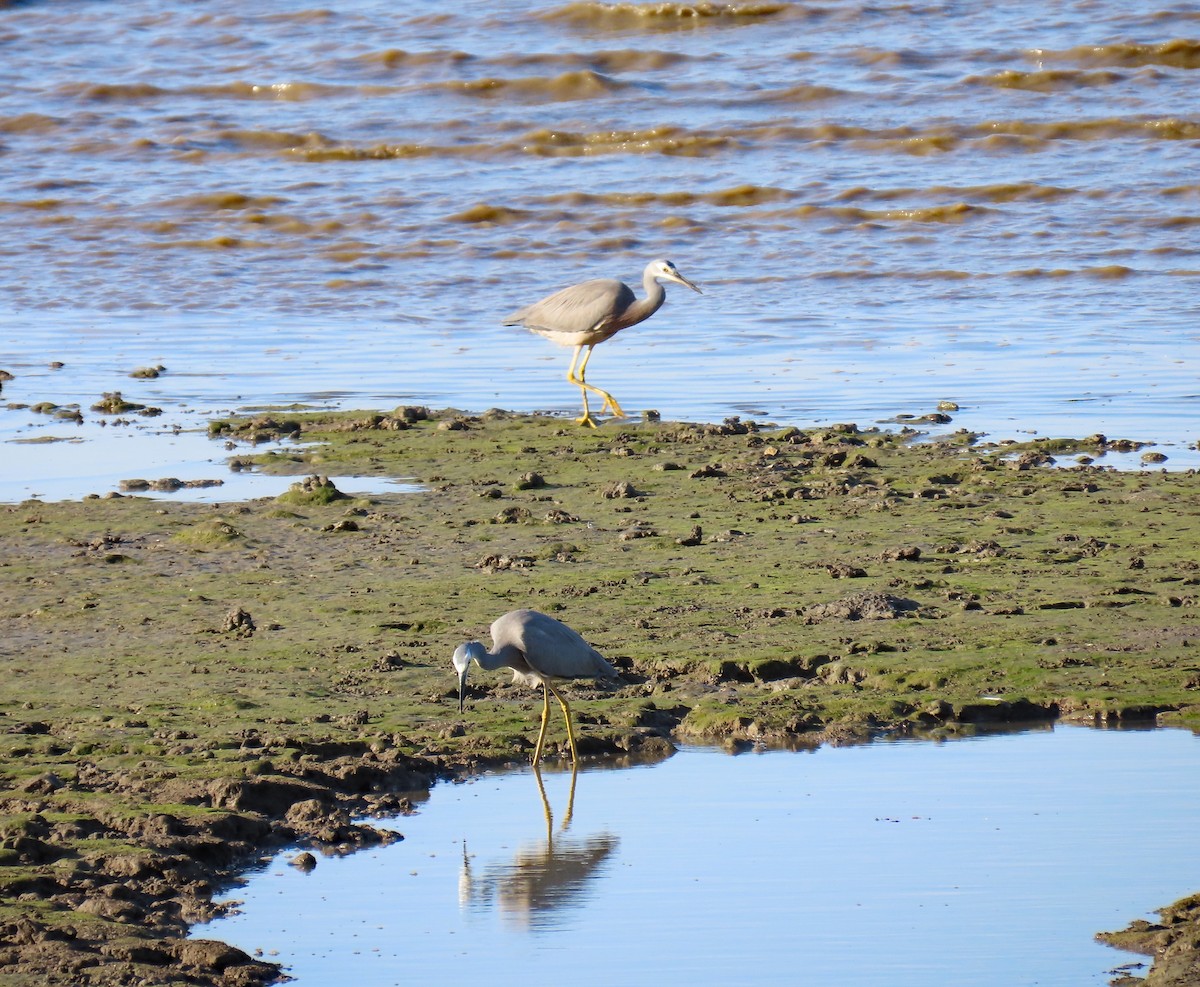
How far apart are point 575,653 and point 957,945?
2.32 m

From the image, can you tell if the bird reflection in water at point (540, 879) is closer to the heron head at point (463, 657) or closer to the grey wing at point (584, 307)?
the heron head at point (463, 657)

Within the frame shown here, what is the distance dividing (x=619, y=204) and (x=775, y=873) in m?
17.5

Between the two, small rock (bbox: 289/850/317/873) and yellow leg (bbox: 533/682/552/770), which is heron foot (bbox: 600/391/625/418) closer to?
yellow leg (bbox: 533/682/552/770)

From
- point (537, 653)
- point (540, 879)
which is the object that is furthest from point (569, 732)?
point (540, 879)

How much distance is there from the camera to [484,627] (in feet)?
27.6

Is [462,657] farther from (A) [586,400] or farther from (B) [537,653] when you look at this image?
(A) [586,400]

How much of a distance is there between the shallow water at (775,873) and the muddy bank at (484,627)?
0.25m

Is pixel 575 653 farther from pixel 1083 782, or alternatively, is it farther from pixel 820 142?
A: pixel 820 142

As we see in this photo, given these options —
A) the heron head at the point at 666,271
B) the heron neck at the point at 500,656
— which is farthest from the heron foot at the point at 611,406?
the heron neck at the point at 500,656

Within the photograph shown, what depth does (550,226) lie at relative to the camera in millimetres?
21969

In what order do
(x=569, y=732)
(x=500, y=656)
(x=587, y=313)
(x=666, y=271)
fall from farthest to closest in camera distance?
1. (x=666, y=271)
2. (x=587, y=313)
3. (x=500, y=656)
4. (x=569, y=732)

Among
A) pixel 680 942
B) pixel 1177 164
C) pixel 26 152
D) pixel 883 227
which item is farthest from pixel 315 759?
pixel 26 152

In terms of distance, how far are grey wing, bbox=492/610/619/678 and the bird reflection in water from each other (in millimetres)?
799

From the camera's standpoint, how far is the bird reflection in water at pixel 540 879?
5.89 meters
